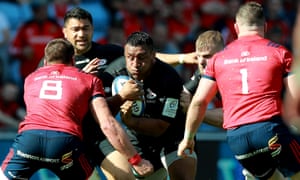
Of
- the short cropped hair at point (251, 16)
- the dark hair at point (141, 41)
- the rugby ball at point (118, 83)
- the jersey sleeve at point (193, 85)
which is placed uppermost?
the short cropped hair at point (251, 16)

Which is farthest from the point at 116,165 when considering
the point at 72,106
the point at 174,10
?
the point at 174,10

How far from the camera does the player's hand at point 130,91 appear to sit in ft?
25.9

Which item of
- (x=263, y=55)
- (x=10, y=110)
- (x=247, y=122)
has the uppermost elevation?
(x=263, y=55)

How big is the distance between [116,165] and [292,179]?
1728mm

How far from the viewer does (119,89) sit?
839cm

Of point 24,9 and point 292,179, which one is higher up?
point 24,9

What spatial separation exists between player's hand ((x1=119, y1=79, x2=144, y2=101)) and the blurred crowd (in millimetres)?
3921

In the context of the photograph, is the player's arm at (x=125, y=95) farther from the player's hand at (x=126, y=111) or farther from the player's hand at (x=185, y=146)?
the player's hand at (x=185, y=146)

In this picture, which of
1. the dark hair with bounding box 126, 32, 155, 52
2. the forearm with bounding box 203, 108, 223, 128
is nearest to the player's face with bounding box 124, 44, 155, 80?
the dark hair with bounding box 126, 32, 155, 52

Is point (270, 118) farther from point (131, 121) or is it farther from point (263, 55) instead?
point (131, 121)

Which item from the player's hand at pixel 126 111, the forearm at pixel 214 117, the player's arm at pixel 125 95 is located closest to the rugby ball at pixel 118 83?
the player's hand at pixel 126 111

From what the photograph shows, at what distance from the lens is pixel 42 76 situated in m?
7.66

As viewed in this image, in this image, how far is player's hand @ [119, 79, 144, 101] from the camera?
7.89m

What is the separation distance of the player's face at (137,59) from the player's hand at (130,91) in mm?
312
